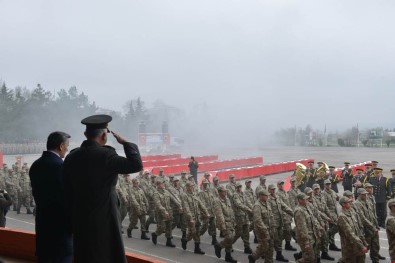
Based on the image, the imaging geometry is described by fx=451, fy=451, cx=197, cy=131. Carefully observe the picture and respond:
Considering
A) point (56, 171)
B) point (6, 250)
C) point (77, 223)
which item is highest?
point (56, 171)

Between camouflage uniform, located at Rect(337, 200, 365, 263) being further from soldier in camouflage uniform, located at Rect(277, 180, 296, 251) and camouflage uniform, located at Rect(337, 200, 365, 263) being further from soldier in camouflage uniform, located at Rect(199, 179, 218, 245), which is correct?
soldier in camouflage uniform, located at Rect(199, 179, 218, 245)

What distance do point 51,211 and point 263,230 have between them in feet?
20.2

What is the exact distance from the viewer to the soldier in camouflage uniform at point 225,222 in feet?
31.0

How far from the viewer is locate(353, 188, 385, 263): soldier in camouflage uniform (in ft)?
29.8

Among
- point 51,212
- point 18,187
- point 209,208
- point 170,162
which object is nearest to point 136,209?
point 209,208

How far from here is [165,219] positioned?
11.0m

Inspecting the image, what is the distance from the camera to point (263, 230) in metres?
8.73

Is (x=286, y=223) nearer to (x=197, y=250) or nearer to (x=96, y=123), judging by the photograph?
(x=197, y=250)

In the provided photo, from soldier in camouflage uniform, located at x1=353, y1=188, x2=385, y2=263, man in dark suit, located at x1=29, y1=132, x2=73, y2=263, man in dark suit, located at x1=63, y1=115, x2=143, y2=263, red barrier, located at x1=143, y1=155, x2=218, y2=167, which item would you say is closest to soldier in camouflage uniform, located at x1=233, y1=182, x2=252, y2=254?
soldier in camouflage uniform, located at x1=353, y1=188, x2=385, y2=263

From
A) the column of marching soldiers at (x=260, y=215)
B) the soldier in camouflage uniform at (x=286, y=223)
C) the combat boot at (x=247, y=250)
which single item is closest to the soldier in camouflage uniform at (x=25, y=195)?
the column of marching soldiers at (x=260, y=215)

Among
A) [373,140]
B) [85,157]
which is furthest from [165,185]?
[373,140]

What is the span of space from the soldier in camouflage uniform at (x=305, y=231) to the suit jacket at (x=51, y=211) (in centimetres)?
585

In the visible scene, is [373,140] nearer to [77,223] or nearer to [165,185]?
[165,185]

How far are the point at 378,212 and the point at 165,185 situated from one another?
6548mm
